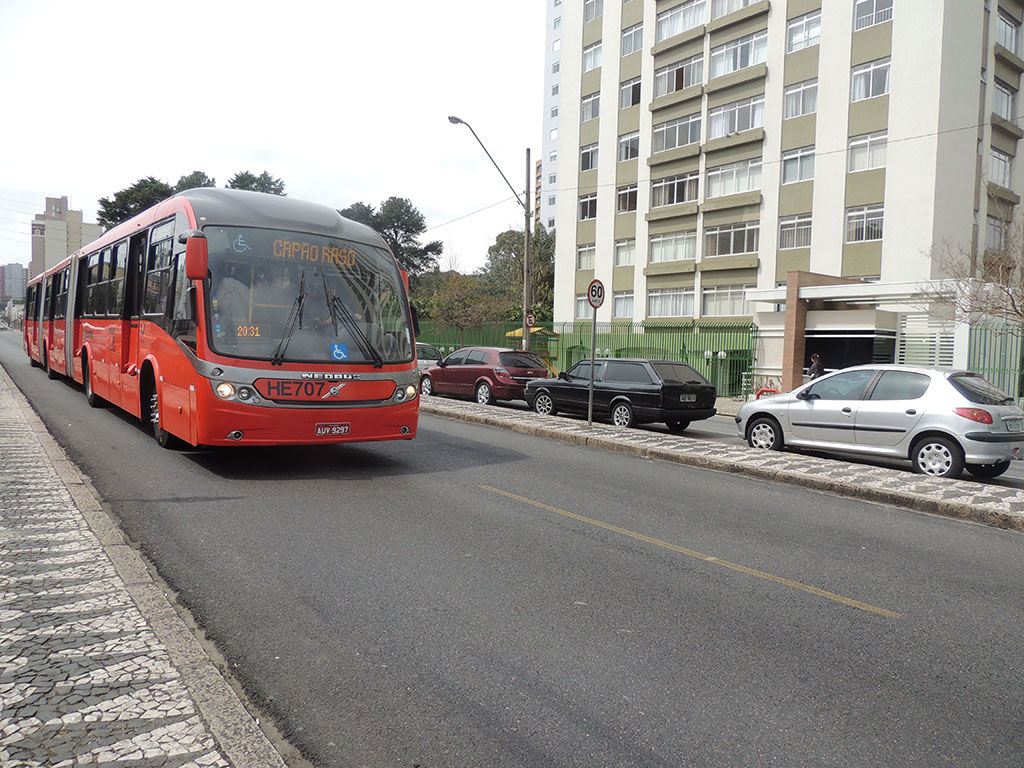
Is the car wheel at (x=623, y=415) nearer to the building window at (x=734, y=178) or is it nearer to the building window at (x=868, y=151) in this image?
the building window at (x=868, y=151)

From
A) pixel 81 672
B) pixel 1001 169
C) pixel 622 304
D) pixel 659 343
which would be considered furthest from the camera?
pixel 622 304

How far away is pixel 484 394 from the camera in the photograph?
68.8 ft

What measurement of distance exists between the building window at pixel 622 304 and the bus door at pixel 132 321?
31765 millimetres

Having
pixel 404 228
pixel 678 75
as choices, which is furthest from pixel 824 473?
pixel 404 228

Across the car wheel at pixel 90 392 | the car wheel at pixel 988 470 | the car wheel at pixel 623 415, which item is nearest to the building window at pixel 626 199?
the car wheel at pixel 623 415

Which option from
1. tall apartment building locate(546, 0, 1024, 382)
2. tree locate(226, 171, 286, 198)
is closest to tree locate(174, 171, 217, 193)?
tree locate(226, 171, 286, 198)

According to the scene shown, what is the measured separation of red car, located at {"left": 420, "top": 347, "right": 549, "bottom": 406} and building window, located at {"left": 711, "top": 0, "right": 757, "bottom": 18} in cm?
2353

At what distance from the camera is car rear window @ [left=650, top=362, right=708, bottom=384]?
16266mm

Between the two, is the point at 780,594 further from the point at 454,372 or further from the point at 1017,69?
the point at 1017,69

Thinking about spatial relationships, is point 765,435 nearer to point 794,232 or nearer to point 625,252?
point 794,232

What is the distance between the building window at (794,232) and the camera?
33.0m

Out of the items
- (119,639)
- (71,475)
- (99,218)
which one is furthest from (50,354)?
(99,218)

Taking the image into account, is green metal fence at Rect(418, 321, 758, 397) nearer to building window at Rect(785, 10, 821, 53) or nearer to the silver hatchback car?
A: building window at Rect(785, 10, 821, 53)

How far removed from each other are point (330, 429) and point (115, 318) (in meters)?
5.94
